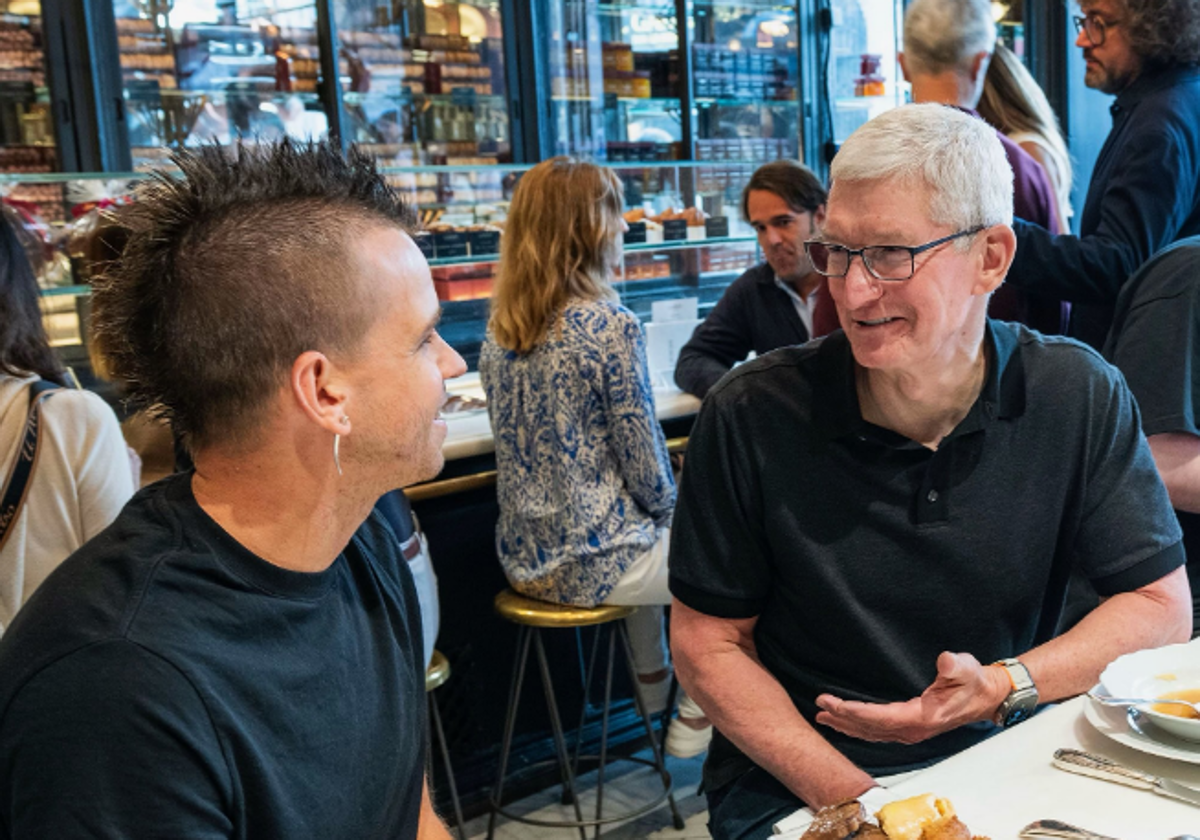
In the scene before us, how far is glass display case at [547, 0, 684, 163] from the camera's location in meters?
5.09

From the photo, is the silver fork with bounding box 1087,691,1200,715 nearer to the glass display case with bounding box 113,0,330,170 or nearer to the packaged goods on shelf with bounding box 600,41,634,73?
the glass display case with bounding box 113,0,330,170

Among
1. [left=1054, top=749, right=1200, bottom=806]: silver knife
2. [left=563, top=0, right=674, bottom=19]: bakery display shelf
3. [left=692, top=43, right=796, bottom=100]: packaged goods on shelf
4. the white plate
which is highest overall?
[left=563, top=0, right=674, bottom=19]: bakery display shelf

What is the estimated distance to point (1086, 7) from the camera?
2869 mm

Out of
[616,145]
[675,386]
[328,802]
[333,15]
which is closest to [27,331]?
[328,802]

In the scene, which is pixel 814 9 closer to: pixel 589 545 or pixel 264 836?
pixel 589 545

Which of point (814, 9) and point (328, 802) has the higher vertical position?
point (814, 9)

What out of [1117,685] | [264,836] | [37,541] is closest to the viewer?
[264,836]

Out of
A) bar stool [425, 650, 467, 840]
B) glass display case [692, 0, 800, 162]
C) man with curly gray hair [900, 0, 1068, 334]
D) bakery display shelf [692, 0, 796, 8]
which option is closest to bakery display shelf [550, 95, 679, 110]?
glass display case [692, 0, 800, 162]

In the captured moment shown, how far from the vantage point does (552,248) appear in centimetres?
311

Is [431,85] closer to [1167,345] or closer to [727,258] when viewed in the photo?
[727,258]

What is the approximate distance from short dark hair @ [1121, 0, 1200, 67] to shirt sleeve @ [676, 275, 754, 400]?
1.59 m

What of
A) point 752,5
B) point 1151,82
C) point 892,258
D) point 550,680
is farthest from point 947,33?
point 752,5

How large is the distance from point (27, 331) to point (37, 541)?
396 mm

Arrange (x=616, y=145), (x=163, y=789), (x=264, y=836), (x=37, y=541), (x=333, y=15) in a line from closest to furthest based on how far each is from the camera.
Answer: (x=163, y=789) → (x=264, y=836) → (x=37, y=541) → (x=333, y=15) → (x=616, y=145)
